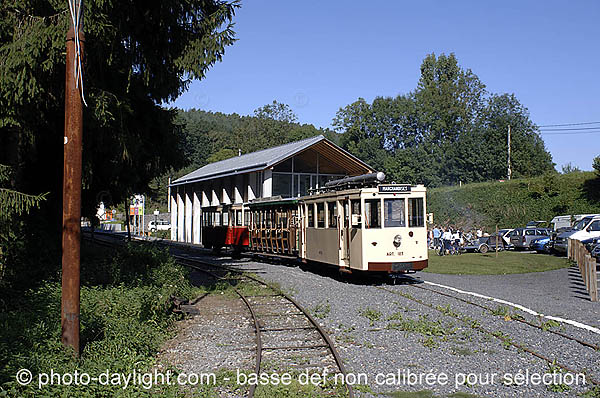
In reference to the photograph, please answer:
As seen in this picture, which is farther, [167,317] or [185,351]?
[167,317]

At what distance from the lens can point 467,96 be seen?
69.8m

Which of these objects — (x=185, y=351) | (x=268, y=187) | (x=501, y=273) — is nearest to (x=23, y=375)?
(x=185, y=351)

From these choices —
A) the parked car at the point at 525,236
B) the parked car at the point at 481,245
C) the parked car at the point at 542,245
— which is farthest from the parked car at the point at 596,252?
the parked car at the point at 525,236

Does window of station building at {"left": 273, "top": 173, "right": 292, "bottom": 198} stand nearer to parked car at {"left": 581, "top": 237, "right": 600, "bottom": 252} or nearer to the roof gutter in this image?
the roof gutter

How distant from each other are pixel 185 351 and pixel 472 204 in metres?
42.7

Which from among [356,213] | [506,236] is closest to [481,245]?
[506,236]

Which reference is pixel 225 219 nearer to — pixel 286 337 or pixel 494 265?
pixel 494 265

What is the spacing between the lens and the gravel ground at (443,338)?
7.55 metres

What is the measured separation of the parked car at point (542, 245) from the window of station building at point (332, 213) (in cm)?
1762

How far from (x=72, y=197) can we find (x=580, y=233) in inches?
1069

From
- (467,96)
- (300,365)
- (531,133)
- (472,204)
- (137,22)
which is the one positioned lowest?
(300,365)

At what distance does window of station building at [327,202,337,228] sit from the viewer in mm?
18172

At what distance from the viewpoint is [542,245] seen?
32.5m

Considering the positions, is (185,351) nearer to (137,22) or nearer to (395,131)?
(137,22)
